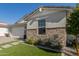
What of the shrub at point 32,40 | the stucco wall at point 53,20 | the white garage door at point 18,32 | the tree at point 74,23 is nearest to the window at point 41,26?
the stucco wall at point 53,20

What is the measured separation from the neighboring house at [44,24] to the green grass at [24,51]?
0.44 meters

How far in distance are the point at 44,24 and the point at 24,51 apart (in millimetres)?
1174

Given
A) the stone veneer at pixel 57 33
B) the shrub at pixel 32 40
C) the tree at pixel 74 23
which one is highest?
the tree at pixel 74 23

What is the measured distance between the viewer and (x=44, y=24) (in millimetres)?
7246

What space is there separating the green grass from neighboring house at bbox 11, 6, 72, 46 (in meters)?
0.44

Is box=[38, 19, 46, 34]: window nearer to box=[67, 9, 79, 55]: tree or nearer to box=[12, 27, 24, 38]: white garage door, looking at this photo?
box=[12, 27, 24, 38]: white garage door

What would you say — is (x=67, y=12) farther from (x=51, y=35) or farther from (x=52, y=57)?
(x=52, y=57)

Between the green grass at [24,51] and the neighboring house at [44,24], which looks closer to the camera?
the green grass at [24,51]

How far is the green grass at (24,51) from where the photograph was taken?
679 centimetres

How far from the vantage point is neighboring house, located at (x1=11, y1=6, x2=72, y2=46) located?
6.93 metres

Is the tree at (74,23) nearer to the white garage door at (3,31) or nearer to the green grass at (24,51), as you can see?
the green grass at (24,51)

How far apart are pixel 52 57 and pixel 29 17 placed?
1.56 m

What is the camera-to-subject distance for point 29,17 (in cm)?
711

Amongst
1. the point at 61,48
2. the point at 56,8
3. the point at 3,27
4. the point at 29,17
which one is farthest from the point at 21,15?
the point at 61,48
